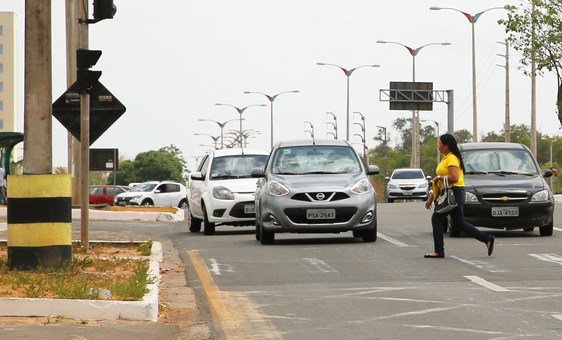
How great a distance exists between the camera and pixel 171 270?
58.3ft

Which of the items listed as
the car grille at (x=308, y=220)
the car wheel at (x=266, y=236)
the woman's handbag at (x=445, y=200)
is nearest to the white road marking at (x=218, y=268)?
the woman's handbag at (x=445, y=200)

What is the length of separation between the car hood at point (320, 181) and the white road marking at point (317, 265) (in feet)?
Answer: 11.6

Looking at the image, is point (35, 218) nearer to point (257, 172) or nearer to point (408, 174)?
point (257, 172)

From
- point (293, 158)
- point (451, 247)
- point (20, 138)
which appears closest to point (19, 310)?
point (451, 247)

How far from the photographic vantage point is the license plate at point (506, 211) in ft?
77.3

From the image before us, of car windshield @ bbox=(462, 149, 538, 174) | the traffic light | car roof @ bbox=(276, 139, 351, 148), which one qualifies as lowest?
car windshield @ bbox=(462, 149, 538, 174)

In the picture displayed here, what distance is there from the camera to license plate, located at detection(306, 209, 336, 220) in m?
22.3

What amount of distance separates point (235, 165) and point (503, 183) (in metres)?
6.54

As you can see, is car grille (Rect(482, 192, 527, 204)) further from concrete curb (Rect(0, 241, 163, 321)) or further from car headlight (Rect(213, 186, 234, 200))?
concrete curb (Rect(0, 241, 163, 321))

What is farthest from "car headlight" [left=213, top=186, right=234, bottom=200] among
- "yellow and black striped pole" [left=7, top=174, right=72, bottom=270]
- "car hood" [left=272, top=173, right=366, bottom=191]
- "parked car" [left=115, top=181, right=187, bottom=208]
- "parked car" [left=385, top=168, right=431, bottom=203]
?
"parked car" [left=385, top=168, right=431, bottom=203]

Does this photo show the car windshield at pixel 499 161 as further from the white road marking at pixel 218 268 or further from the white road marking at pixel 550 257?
the white road marking at pixel 218 268

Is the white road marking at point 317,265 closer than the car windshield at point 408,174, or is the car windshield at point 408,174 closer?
the white road marking at point 317,265

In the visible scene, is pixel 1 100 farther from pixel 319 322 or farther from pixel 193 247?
pixel 319 322

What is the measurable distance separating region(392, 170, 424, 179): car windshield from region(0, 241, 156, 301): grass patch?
152ft
